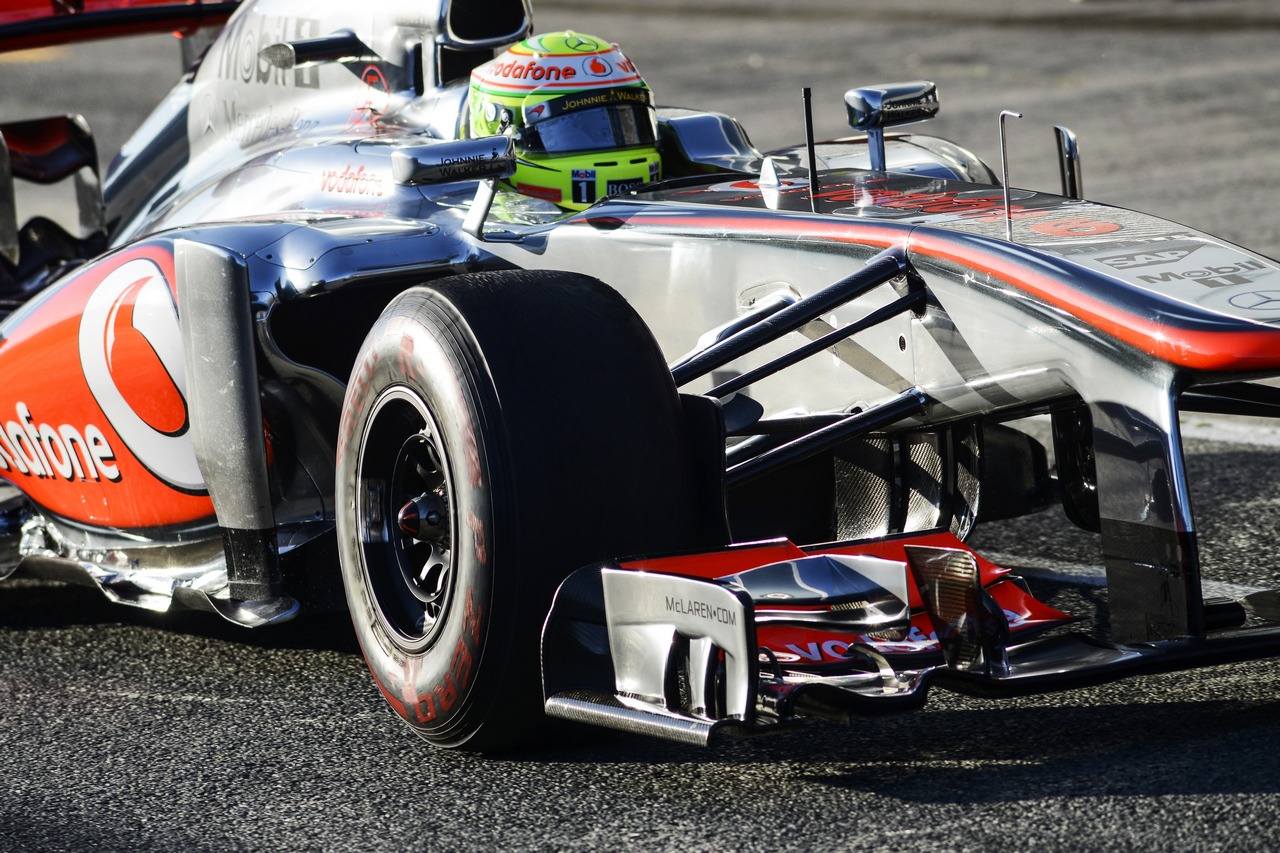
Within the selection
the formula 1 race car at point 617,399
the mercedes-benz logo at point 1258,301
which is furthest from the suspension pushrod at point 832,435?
the mercedes-benz logo at point 1258,301

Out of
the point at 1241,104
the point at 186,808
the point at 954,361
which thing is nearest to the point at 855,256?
the point at 954,361

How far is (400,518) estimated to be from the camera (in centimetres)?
373

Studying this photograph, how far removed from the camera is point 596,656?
330 centimetres

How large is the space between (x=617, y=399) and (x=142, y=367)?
1493 millimetres

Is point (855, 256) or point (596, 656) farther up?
point (855, 256)

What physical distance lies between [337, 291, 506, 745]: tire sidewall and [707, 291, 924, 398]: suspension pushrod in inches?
21.1

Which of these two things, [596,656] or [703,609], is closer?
[703,609]

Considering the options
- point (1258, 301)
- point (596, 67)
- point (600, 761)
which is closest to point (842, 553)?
point (600, 761)

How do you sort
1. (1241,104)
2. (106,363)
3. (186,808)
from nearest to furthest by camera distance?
(186,808) < (106,363) < (1241,104)

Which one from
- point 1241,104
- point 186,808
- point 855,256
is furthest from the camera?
point 1241,104

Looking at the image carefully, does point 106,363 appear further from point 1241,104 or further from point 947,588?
point 1241,104

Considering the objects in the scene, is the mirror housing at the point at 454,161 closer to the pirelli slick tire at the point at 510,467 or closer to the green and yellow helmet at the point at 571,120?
the pirelli slick tire at the point at 510,467

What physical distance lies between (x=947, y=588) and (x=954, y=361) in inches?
20.0

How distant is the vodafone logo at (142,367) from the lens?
4336 millimetres
